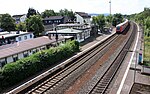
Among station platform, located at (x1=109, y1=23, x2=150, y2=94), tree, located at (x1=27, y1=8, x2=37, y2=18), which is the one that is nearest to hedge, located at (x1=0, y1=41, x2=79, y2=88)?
station platform, located at (x1=109, y1=23, x2=150, y2=94)

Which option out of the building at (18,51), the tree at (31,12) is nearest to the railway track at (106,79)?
the building at (18,51)

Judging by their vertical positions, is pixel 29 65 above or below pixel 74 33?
below

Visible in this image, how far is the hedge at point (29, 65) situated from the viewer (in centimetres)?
1826

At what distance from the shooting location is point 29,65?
21016mm

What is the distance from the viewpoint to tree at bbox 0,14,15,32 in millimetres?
57978

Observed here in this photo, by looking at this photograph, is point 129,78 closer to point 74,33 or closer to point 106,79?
point 106,79

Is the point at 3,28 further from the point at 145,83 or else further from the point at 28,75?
the point at 145,83

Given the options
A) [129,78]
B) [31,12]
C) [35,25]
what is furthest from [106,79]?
[31,12]

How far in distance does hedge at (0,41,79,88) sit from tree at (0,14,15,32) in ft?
120

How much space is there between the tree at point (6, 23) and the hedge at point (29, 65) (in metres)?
36.5

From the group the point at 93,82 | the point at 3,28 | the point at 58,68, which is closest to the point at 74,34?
the point at 58,68

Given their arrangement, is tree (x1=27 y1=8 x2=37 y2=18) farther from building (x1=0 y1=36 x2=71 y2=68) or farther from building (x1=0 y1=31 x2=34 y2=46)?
building (x1=0 y1=36 x2=71 y2=68)

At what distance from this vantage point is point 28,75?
2102 cm

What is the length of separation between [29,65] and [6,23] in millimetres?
42728
